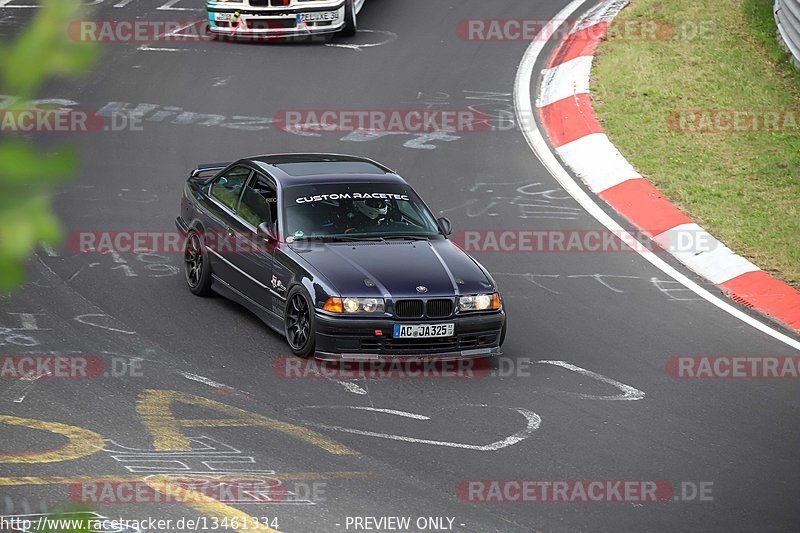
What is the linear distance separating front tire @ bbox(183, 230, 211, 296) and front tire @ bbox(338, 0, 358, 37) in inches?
360

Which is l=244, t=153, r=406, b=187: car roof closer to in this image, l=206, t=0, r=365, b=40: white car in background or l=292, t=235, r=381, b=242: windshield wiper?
l=292, t=235, r=381, b=242: windshield wiper

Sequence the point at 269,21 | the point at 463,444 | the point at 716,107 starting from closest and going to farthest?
1. the point at 463,444
2. the point at 716,107
3. the point at 269,21

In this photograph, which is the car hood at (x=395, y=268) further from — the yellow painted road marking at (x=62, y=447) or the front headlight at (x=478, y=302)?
the yellow painted road marking at (x=62, y=447)

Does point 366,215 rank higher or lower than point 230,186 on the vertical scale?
lower

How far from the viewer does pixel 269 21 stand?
18797 millimetres

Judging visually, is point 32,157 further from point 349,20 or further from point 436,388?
point 349,20

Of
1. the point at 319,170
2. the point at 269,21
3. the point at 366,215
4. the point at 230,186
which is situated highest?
the point at 269,21

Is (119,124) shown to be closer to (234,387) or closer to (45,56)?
(234,387)

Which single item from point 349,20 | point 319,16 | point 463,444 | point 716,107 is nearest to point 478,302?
point 463,444

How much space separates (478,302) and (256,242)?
6.86 ft

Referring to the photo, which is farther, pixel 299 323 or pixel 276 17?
pixel 276 17

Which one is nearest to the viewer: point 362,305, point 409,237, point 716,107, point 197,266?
point 362,305

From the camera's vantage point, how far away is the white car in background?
18453mm

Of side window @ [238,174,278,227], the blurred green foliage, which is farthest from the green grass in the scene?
the blurred green foliage
